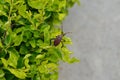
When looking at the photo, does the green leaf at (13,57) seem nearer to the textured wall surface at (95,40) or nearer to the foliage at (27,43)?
the foliage at (27,43)

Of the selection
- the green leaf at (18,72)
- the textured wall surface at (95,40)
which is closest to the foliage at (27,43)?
the green leaf at (18,72)

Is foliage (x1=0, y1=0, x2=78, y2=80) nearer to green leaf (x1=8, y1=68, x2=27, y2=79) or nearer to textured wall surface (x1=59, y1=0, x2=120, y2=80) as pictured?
green leaf (x1=8, y1=68, x2=27, y2=79)

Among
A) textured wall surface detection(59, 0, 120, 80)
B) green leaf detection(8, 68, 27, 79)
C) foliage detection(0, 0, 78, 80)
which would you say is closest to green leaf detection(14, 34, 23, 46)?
foliage detection(0, 0, 78, 80)

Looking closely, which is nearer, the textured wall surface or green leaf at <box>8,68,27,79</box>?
green leaf at <box>8,68,27,79</box>

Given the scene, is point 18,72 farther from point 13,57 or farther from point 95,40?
point 95,40

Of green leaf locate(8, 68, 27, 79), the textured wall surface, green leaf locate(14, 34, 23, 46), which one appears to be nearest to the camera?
green leaf locate(8, 68, 27, 79)

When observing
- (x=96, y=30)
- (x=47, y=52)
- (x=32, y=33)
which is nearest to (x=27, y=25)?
(x=32, y=33)

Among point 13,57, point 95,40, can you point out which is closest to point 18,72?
point 13,57
